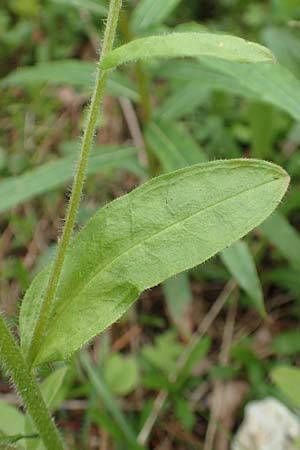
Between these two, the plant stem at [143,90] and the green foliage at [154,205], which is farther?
the plant stem at [143,90]

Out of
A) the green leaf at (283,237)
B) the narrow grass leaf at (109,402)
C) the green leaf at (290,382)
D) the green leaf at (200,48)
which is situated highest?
the green leaf at (200,48)

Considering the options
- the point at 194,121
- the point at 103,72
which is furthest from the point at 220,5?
the point at 103,72

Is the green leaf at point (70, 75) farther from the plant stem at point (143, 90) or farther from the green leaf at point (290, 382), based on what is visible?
the green leaf at point (290, 382)

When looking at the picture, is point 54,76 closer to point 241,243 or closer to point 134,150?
point 134,150

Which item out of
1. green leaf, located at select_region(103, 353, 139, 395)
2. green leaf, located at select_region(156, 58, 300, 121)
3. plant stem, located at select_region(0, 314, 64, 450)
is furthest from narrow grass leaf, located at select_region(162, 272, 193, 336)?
plant stem, located at select_region(0, 314, 64, 450)

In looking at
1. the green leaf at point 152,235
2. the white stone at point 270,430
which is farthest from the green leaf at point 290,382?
the green leaf at point 152,235

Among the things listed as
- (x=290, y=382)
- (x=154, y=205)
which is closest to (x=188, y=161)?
(x=290, y=382)
